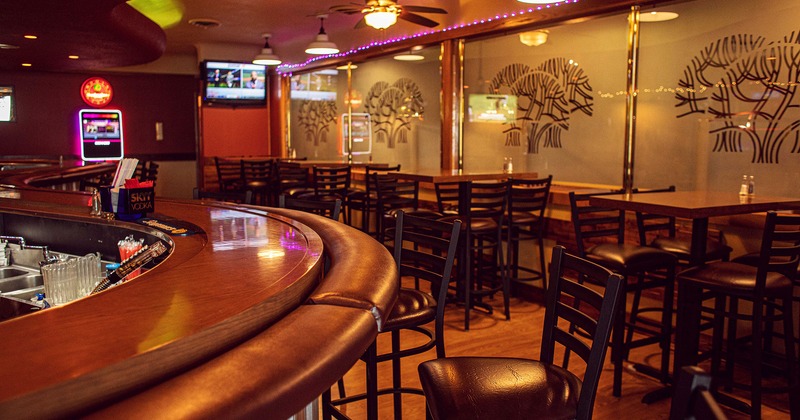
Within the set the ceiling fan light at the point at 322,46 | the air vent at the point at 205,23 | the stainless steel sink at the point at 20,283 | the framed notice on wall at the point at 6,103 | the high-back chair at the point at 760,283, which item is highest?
the air vent at the point at 205,23

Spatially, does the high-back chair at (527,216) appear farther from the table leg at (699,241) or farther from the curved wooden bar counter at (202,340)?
the curved wooden bar counter at (202,340)

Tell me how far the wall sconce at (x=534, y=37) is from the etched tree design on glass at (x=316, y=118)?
4.00m

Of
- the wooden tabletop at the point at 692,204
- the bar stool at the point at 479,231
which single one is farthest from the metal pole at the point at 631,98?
the wooden tabletop at the point at 692,204

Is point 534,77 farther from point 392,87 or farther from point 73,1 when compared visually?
point 73,1

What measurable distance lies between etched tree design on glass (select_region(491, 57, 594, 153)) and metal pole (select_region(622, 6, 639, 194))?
58 centimetres

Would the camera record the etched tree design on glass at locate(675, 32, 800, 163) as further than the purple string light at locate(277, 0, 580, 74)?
No

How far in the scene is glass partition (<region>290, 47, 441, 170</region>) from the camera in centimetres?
753

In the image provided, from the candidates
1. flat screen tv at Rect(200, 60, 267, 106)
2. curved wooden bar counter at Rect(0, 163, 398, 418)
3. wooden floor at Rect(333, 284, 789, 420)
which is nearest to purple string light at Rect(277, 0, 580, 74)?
flat screen tv at Rect(200, 60, 267, 106)

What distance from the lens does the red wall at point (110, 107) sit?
35.7 feet

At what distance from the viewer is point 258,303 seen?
103cm

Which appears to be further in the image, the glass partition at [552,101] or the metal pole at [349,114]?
the metal pole at [349,114]

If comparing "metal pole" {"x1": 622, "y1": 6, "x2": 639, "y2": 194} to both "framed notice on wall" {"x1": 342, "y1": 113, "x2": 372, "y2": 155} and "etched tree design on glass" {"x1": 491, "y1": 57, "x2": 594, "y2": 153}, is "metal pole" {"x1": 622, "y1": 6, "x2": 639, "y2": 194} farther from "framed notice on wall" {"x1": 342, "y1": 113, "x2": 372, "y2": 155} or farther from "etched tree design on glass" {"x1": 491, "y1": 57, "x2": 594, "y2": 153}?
"framed notice on wall" {"x1": 342, "y1": 113, "x2": 372, "y2": 155}

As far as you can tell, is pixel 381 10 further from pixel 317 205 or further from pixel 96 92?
pixel 96 92

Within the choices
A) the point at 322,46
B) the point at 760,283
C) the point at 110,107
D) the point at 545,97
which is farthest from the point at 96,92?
the point at 760,283
